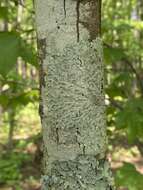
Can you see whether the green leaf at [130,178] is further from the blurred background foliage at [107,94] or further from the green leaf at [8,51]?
the green leaf at [8,51]

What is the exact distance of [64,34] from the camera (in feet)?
3.57

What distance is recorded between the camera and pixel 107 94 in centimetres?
244

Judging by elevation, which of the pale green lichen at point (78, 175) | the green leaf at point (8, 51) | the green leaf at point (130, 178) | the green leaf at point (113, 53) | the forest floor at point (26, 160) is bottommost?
the forest floor at point (26, 160)

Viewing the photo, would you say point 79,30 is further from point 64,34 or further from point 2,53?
point 2,53

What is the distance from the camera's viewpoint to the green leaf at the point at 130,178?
187cm

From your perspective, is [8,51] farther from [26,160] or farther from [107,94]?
[26,160]

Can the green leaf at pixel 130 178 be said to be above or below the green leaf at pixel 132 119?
below

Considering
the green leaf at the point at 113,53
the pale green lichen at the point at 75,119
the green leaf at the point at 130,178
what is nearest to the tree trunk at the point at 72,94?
the pale green lichen at the point at 75,119

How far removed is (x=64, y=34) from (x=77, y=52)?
5cm

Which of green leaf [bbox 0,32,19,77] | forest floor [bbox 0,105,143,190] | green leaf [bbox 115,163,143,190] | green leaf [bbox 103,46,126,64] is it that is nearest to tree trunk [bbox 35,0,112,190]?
green leaf [bbox 0,32,19,77]

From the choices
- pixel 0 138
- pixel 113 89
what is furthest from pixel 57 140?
pixel 0 138

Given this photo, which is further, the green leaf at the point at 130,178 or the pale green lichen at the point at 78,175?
the green leaf at the point at 130,178

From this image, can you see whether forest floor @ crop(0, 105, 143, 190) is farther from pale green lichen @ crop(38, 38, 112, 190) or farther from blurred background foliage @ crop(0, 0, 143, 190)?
pale green lichen @ crop(38, 38, 112, 190)

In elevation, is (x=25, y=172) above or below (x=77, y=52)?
below
